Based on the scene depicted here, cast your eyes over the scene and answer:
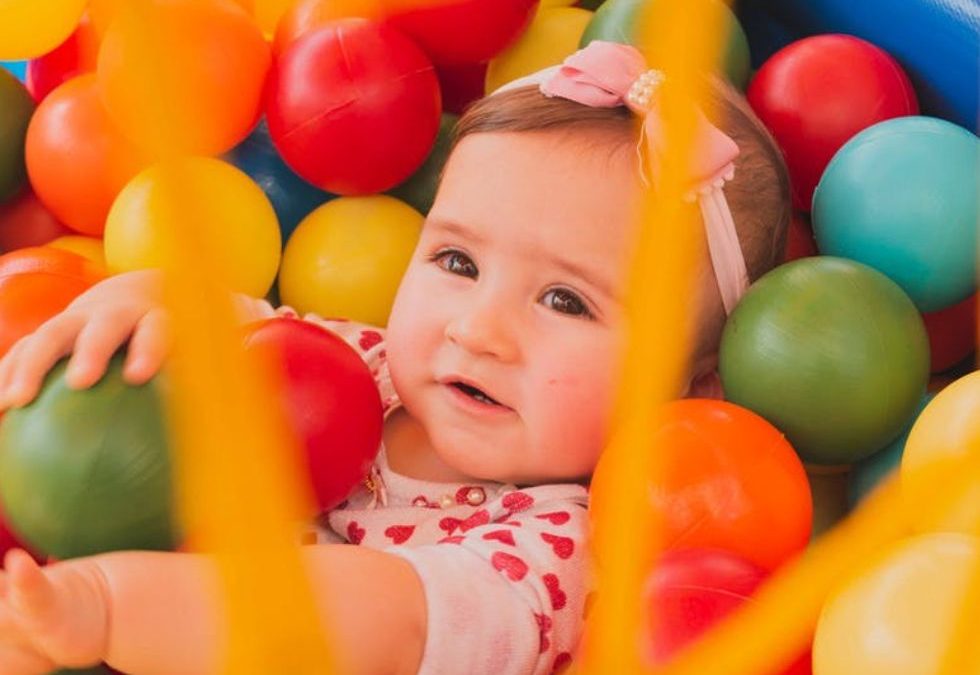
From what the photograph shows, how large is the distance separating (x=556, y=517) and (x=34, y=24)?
Result: 0.69 m

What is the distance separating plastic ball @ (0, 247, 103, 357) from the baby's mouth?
0.98ft

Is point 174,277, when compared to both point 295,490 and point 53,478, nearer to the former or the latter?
point 53,478

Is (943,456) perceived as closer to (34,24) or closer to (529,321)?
(529,321)

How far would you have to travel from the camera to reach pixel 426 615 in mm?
702

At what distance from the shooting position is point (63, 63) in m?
1.31

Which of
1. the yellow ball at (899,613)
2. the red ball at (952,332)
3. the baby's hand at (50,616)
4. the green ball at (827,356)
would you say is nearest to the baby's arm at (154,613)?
the baby's hand at (50,616)

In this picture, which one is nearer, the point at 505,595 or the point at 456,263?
the point at 505,595

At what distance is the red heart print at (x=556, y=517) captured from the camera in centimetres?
82

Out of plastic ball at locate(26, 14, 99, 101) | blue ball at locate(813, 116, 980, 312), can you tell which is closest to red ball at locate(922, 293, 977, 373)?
blue ball at locate(813, 116, 980, 312)

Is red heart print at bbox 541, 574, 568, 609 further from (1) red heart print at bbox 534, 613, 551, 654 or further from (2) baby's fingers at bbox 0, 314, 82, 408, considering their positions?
(2) baby's fingers at bbox 0, 314, 82, 408

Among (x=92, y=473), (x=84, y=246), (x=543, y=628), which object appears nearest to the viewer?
(x=92, y=473)

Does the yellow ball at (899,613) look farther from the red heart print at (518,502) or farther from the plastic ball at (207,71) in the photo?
the plastic ball at (207,71)

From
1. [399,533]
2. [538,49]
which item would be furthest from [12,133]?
[399,533]

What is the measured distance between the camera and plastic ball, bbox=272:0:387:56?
1.20m
